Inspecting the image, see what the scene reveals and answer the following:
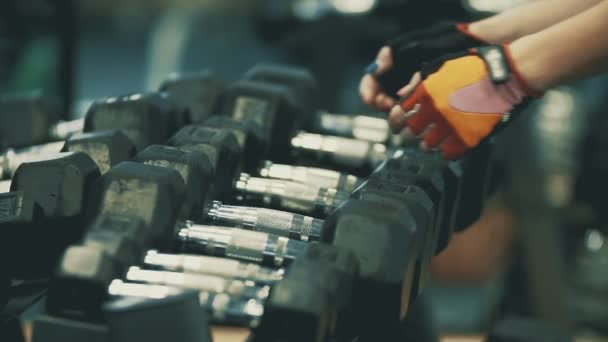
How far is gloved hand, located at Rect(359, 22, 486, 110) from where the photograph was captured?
3.01 ft

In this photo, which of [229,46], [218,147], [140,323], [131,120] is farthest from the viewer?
[229,46]

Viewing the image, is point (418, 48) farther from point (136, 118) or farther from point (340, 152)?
point (136, 118)

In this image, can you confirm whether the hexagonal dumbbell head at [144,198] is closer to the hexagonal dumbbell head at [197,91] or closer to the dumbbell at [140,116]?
the dumbbell at [140,116]

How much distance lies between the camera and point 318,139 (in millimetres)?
970

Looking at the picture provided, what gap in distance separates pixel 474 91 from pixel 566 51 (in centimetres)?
9

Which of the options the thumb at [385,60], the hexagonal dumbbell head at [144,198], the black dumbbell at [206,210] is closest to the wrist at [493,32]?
the thumb at [385,60]

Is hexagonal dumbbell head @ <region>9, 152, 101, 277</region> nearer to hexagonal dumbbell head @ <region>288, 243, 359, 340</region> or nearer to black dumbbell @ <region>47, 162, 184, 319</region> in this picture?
black dumbbell @ <region>47, 162, 184, 319</region>

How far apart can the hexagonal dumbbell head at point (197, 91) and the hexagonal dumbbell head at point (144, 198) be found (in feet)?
1.28

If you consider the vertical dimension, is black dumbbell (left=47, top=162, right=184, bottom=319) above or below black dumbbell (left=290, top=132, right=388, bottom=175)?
below

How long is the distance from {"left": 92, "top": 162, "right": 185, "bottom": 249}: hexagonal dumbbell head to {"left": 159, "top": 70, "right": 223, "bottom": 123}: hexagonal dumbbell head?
390 mm

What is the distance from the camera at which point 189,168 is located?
71cm

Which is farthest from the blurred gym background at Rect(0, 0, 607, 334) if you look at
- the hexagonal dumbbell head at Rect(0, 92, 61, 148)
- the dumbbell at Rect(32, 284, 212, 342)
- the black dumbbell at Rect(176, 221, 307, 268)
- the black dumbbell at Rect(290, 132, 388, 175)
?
the dumbbell at Rect(32, 284, 212, 342)

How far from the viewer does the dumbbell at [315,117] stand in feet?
3.44

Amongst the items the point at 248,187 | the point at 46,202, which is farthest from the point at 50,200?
the point at 248,187
